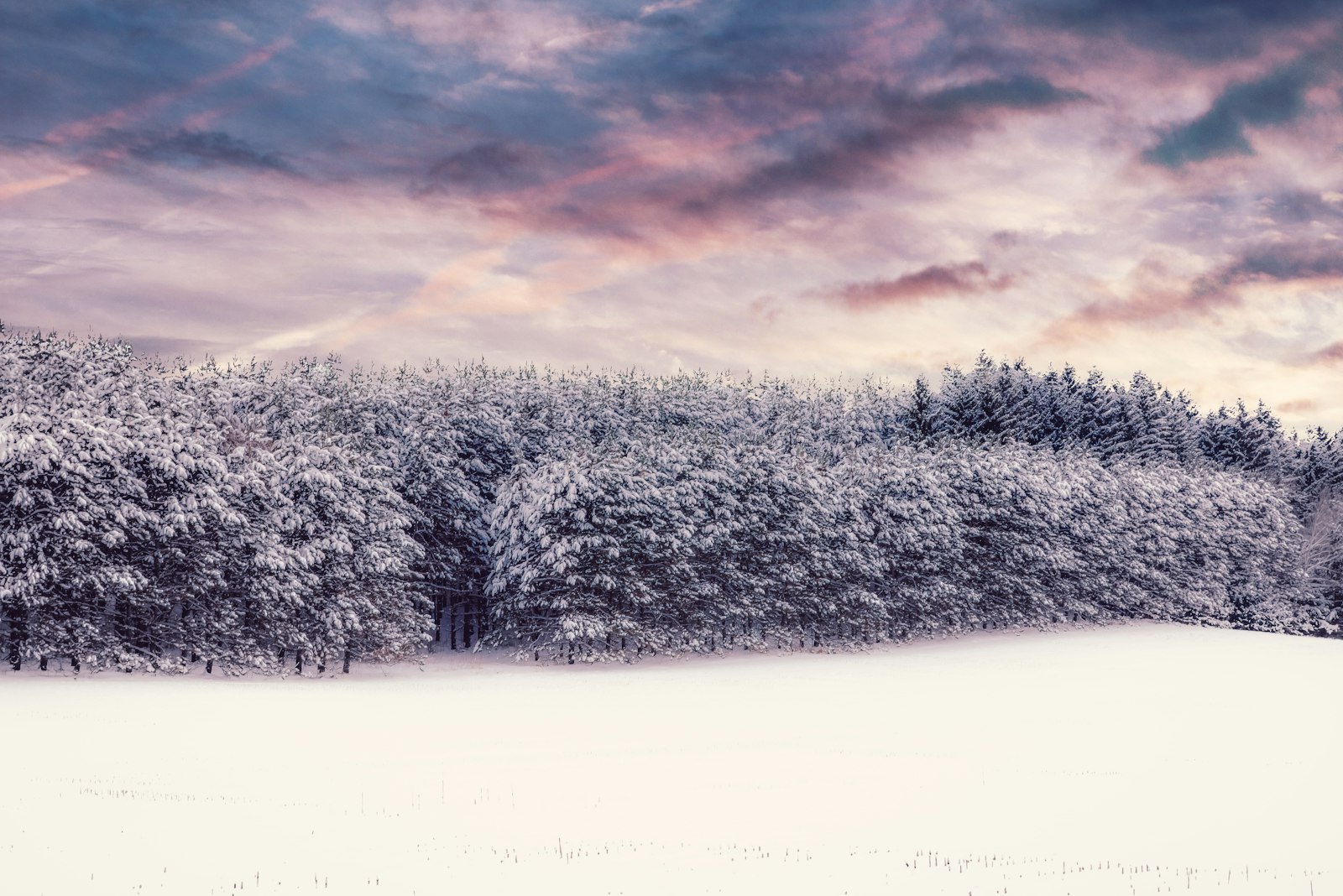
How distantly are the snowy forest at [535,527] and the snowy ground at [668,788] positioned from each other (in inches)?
169

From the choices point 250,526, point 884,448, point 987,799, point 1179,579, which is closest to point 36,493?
point 250,526

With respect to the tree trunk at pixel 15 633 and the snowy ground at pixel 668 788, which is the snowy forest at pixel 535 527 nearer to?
the tree trunk at pixel 15 633

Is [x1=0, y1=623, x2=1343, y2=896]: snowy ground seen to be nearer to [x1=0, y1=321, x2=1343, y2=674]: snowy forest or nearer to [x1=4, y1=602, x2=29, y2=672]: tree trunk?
[x1=4, y1=602, x2=29, y2=672]: tree trunk

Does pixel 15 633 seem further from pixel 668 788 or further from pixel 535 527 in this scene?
pixel 668 788

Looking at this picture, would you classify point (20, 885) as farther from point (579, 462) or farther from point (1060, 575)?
point (1060, 575)

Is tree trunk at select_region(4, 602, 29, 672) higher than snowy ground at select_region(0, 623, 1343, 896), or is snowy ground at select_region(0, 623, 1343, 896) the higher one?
tree trunk at select_region(4, 602, 29, 672)

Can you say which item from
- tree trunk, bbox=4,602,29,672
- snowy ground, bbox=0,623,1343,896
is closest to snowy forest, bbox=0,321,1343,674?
tree trunk, bbox=4,602,29,672

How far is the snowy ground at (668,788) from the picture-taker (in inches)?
492

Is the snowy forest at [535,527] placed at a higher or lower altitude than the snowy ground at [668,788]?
higher

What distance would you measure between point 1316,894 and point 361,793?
44.0 feet

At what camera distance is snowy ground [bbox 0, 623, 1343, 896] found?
12.5 m

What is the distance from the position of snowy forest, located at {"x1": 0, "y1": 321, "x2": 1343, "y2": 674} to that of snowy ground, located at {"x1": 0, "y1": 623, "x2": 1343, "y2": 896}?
4289mm

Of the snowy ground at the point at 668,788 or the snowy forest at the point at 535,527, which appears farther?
the snowy forest at the point at 535,527

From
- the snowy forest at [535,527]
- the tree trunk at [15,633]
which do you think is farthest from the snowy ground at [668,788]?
the snowy forest at [535,527]
